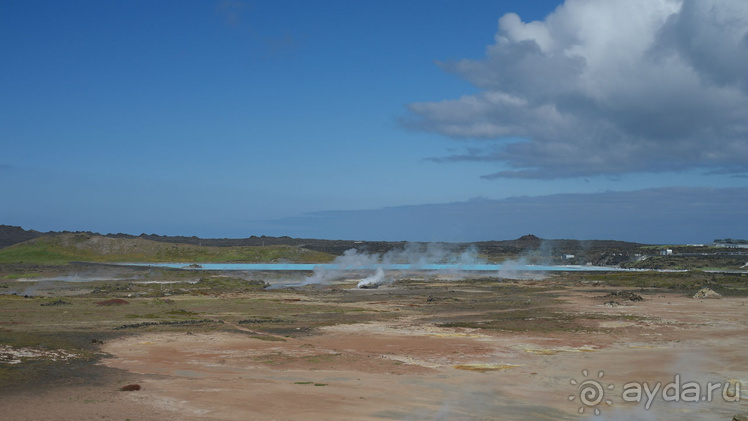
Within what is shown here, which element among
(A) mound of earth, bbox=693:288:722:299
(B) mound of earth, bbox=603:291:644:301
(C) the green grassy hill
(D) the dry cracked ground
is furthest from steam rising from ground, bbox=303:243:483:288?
(D) the dry cracked ground

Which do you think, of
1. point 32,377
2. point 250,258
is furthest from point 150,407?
point 250,258

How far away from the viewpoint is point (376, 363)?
25641mm

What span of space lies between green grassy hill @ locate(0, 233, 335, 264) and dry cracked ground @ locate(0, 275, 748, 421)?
104m

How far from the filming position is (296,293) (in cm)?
6875

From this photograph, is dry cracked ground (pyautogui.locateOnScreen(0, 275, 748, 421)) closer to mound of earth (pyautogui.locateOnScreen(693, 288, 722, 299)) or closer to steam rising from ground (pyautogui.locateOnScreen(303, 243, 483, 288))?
mound of earth (pyautogui.locateOnScreen(693, 288, 722, 299))

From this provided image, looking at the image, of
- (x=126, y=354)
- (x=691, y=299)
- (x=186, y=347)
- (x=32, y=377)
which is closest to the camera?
(x=32, y=377)

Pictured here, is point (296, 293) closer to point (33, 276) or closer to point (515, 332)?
point (515, 332)

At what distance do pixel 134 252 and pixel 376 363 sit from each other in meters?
143

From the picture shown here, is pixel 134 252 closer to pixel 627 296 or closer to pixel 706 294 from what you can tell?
pixel 627 296

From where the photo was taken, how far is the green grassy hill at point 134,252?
14550 centimetres

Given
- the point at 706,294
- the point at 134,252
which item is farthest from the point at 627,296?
the point at 134,252

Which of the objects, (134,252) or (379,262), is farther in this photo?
(379,262)

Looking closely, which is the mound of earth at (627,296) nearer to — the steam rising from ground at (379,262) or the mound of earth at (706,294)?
the mound of earth at (706,294)

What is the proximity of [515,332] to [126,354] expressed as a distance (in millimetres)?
20190
